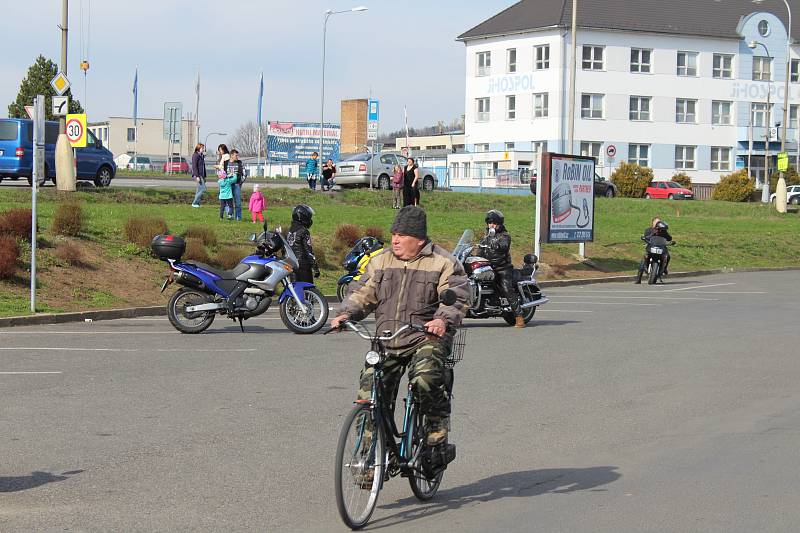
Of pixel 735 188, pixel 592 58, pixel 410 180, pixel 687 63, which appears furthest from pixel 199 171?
pixel 687 63

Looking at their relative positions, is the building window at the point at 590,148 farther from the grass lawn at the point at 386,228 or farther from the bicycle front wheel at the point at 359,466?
the bicycle front wheel at the point at 359,466

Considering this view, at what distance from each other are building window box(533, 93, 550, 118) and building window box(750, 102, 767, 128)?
16035 millimetres

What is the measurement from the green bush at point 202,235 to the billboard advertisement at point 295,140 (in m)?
64.8

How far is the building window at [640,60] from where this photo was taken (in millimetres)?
80594

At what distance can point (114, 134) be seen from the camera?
137 m

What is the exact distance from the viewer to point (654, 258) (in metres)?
28.9

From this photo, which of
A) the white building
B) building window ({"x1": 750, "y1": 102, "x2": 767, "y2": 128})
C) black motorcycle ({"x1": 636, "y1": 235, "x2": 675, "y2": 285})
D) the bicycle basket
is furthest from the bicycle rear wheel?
building window ({"x1": 750, "y1": 102, "x2": 767, "y2": 128})

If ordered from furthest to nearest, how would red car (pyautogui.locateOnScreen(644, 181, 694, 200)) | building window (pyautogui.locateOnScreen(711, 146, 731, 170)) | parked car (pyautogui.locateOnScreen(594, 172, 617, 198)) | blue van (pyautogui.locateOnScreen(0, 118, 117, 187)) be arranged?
building window (pyautogui.locateOnScreen(711, 146, 731, 170))
red car (pyautogui.locateOnScreen(644, 181, 694, 200))
parked car (pyautogui.locateOnScreen(594, 172, 617, 198))
blue van (pyautogui.locateOnScreen(0, 118, 117, 187))

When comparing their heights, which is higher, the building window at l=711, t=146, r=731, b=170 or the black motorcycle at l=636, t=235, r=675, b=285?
the building window at l=711, t=146, r=731, b=170

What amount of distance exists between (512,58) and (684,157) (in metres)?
14.1

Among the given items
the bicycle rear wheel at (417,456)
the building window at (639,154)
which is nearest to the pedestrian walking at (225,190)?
the bicycle rear wheel at (417,456)

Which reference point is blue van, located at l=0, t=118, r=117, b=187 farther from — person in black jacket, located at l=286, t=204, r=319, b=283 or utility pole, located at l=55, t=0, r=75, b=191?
person in black jacket, located at l=286, t=204, r=319, b=283

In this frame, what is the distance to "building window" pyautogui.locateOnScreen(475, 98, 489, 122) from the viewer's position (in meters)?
83.7

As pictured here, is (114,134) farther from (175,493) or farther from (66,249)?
(175,493)
